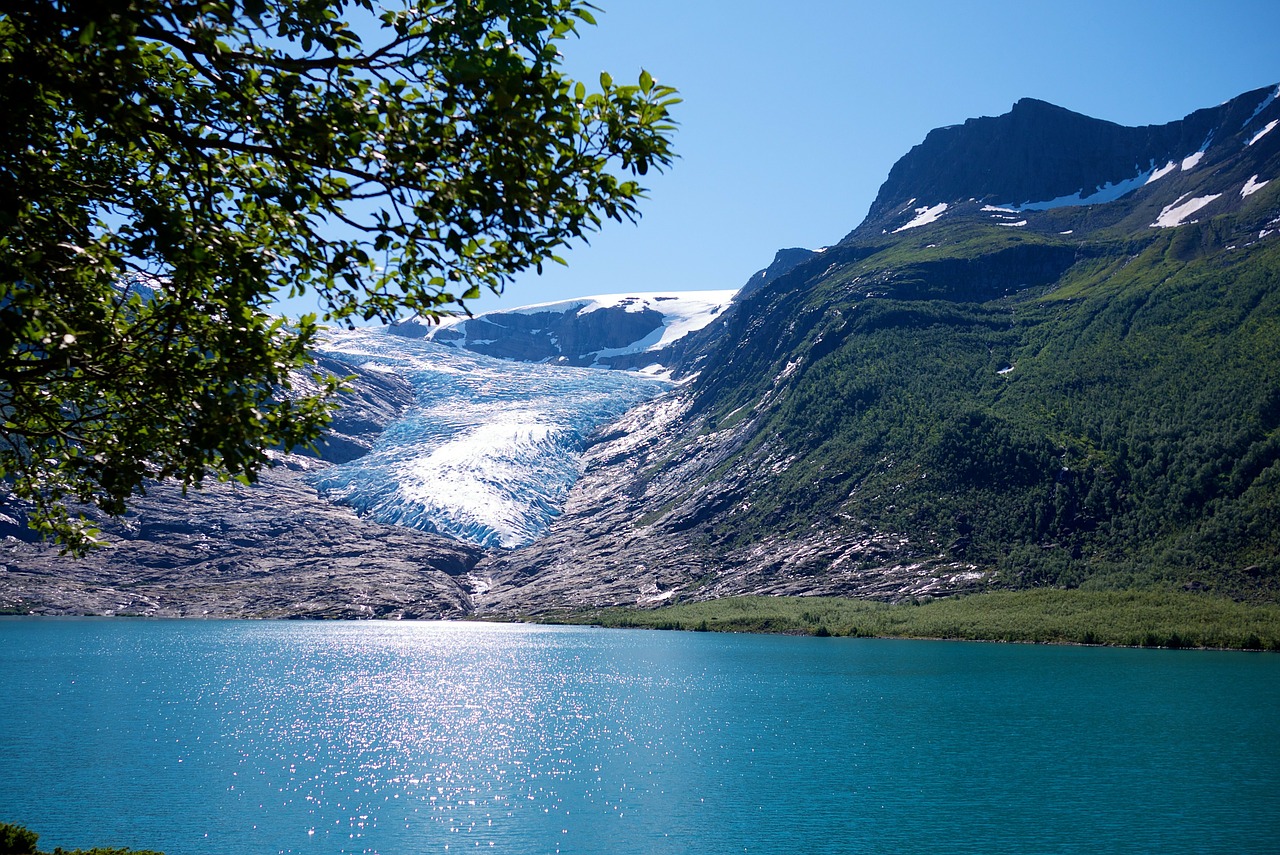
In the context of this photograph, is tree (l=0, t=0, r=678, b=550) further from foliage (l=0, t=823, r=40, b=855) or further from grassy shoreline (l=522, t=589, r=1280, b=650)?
grassy shoreline (l=522, t=589, r=1280, b=650)

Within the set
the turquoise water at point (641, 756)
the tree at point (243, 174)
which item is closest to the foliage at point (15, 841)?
the tree at point (243, 174)

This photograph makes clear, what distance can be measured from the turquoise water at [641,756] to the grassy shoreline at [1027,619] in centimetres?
1915

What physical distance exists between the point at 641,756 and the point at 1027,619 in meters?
112

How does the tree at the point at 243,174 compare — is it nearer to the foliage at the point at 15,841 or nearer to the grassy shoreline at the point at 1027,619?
the foliage at the point at 15,841

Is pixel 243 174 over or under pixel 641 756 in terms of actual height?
over

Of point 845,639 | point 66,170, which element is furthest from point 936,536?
point 66,170

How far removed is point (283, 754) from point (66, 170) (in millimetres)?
52660

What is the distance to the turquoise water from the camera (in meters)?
40.0

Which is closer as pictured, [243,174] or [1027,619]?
[243,174]

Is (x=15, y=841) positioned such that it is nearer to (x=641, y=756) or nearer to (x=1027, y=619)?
(x=641, y=756)

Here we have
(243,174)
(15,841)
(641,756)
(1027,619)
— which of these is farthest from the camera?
(1027,619)

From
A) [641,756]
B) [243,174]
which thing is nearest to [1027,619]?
[641,756]

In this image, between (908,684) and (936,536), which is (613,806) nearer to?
(908,684)

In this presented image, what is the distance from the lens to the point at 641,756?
57.0 metres
